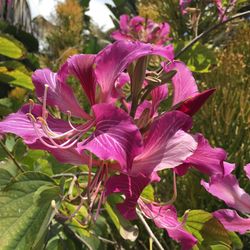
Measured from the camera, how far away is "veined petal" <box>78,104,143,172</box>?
592mm

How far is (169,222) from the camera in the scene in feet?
2.35

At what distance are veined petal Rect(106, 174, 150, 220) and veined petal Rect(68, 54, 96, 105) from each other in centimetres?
14

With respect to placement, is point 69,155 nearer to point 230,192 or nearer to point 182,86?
point 182,86

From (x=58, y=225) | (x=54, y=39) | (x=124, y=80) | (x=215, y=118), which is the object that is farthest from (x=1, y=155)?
(x=54, y=39)

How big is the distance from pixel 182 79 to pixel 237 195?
0.26m

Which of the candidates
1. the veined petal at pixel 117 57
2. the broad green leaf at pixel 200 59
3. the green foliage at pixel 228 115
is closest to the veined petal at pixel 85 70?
the veined petal at pixel 117 57

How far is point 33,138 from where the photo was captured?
2.26 feet

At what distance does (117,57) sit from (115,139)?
4.8 inches

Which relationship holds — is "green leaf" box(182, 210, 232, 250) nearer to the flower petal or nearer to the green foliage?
the flower petal

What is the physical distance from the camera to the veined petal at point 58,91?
2.50 ft

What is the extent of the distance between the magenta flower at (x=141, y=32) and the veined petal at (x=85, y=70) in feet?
5.93

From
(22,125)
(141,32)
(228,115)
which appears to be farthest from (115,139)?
(228,115)

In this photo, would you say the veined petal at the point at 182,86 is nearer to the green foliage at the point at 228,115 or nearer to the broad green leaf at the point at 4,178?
the broad green leaf at the point at 4,178

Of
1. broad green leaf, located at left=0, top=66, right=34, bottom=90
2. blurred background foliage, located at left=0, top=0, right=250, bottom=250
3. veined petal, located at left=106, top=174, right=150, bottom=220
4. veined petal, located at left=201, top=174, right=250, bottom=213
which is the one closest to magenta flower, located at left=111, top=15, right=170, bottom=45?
blurred background foliage, located at left=0, top=0, right=250, bottom=250
